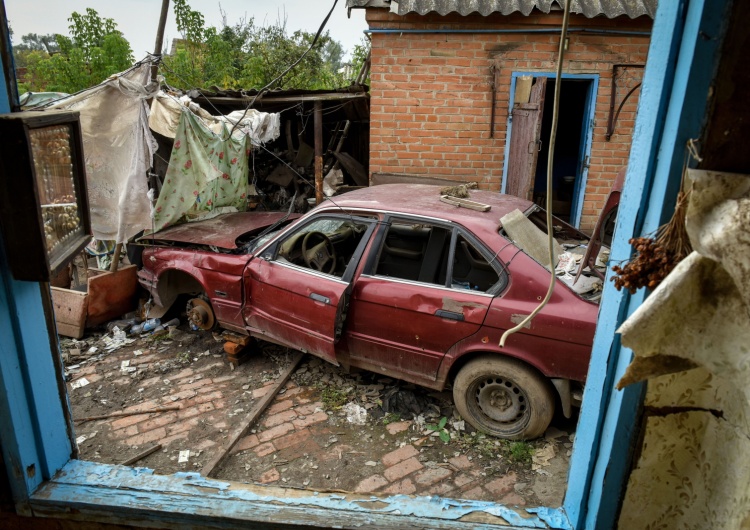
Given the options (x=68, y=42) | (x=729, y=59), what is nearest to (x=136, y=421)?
(x=729, y=59)

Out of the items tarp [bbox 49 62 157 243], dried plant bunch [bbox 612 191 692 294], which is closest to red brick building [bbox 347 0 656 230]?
tarp [bbox 49 62 157 243]

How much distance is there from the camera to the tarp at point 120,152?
5.58 m

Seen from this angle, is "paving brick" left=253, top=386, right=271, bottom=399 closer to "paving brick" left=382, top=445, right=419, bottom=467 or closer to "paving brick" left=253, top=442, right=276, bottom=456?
"paving brick" left=253, top=442, right=276, bottom=456

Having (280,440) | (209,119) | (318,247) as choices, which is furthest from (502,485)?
(209,119)

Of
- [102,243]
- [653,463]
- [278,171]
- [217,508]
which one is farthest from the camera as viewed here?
[278,171]

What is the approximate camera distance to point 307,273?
414cm

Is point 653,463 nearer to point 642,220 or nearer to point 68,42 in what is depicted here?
point 642,220

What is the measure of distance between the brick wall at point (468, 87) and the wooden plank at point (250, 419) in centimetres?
335

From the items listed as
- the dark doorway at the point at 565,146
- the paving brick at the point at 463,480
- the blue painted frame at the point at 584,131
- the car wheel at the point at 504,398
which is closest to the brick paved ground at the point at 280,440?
the paving brick at the point at 463,480

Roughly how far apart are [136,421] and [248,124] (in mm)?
4717

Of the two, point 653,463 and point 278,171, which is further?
point 278,171

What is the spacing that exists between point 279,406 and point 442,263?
6.16 ft

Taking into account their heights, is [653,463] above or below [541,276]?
above

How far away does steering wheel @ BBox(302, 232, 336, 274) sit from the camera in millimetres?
4387
